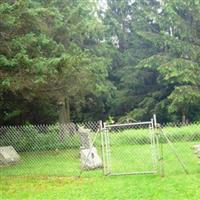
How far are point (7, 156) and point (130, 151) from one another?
15.1 feet

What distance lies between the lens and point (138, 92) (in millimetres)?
39281

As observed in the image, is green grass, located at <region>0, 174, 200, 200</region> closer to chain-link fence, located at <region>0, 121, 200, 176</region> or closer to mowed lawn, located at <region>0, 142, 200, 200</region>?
mowed lawn, located at <region>0, 142, 200, 200</region>

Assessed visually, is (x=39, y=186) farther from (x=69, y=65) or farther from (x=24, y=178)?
(x=69, y=65)

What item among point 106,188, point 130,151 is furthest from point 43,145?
point 106,188

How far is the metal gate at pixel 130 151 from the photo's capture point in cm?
1267

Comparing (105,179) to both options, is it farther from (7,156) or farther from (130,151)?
(7,156)

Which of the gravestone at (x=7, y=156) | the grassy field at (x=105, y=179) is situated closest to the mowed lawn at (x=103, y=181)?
the grassy field at (x=105, y=179)

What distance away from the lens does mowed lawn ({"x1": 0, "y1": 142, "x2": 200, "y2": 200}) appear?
10141 millimetres

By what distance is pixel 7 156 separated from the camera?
17.4 metres

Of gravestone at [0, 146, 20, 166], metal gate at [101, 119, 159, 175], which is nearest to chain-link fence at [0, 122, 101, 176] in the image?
gravestone at [0, 146, 20, 166]

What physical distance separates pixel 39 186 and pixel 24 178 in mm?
1757

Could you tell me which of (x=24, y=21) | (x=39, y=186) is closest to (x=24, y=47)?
(x=24, y=21)

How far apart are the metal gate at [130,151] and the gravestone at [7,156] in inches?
143

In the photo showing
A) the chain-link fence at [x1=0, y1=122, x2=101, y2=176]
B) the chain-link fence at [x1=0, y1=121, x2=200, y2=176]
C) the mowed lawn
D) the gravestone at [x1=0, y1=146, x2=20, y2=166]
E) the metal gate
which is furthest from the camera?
the gravestone at [x1=0, y1=146, x2=20, y2=166]
